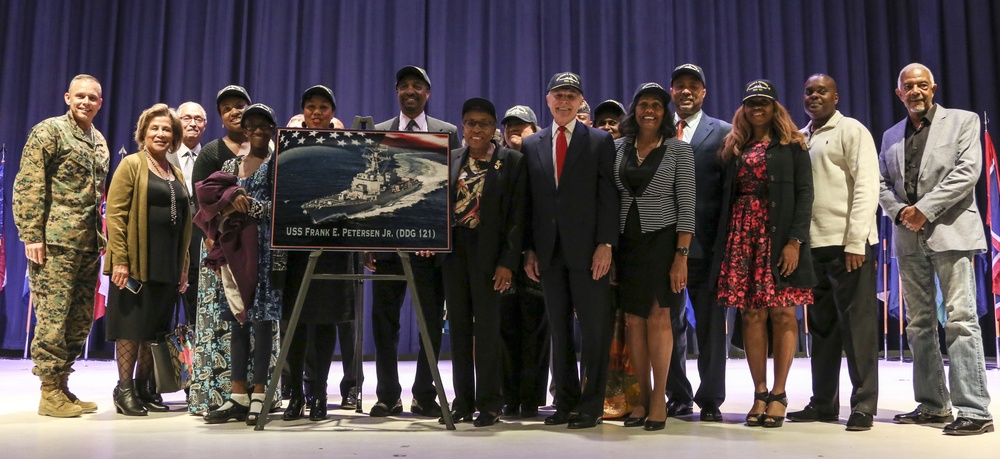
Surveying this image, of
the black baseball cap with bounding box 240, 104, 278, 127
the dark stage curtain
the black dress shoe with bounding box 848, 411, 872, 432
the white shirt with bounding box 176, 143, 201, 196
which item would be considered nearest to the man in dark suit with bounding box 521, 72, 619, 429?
the black dress shoe with bounding box 848, 411, 872, 432

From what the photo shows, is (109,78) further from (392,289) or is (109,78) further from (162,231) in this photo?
(392,289)

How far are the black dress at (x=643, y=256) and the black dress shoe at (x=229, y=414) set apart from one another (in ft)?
6.14

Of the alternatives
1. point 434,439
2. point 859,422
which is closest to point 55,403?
point 434,439

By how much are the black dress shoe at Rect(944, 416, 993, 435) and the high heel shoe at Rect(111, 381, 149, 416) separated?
151 inches

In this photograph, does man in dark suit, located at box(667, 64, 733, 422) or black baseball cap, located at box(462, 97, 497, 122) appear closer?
black baseball cap, located at box(462, 97, 497, 122)

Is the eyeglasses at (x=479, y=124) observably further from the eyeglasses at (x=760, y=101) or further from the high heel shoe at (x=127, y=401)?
the high heel shoe at (x=127, y=401)

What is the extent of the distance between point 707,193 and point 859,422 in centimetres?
127

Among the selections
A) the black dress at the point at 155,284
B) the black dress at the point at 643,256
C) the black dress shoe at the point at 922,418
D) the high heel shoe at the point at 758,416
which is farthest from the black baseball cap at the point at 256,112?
the black dress shoe at the point at 922,418

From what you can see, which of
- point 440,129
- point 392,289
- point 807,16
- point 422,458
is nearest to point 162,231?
point 392,289

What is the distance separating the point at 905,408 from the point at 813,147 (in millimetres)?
1587

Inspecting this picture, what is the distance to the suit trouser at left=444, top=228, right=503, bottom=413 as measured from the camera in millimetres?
3914

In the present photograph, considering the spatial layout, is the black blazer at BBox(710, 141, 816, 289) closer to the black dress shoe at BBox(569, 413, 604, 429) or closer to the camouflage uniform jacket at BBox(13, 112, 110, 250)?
the black dress shoe at BBox(569, 413, 604, 429)

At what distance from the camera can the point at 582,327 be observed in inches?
152

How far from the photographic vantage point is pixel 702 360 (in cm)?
427
